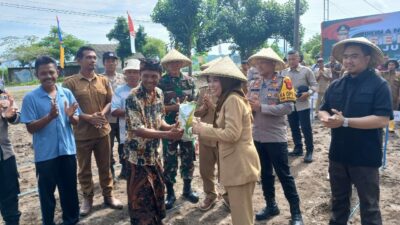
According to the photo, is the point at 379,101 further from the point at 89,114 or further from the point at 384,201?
the point at 89,114

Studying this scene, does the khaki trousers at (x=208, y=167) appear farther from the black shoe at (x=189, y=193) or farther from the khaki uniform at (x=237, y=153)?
the khaki uniform at (x=237, y=153)

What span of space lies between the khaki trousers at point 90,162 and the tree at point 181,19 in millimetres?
24549

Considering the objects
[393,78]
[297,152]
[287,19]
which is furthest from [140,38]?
→ [297,152]

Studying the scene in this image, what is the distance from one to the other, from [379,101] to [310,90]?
355 centimetres

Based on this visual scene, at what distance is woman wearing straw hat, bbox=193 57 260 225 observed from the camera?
268 cm

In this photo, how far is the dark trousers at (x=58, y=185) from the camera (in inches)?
133

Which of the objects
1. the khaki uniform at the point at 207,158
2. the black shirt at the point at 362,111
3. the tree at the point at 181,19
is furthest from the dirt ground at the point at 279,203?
the tree at the point at 181,19

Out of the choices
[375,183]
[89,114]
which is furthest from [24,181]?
[375,183]

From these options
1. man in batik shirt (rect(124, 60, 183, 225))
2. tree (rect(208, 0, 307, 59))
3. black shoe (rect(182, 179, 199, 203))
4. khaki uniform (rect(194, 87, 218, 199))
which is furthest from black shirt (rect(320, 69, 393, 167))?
tree (rect(208, 0, 307, 59))

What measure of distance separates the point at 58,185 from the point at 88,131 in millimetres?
761

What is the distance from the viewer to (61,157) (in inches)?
137

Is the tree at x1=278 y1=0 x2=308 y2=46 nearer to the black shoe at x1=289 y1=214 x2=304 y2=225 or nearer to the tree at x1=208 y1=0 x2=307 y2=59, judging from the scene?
the tree at x1=208 y1=0 x2=307 y2=59

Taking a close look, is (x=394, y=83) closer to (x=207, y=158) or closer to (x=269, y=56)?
(x=269, y=56)

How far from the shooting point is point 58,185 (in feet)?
11.8
